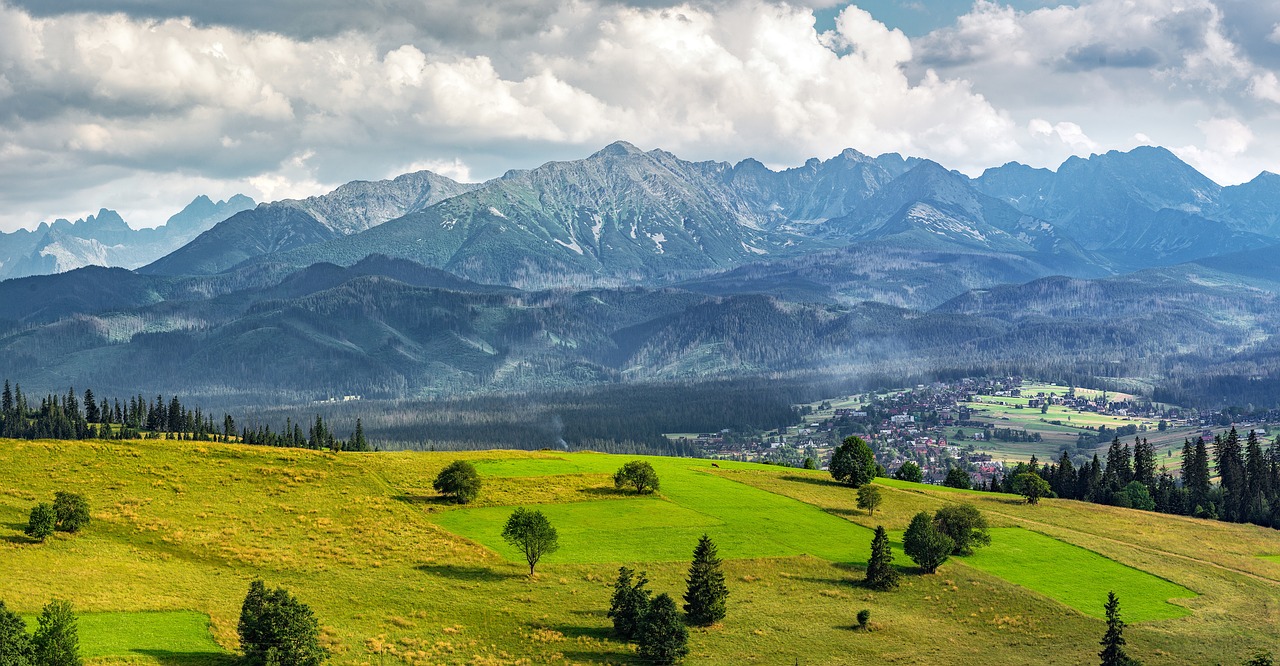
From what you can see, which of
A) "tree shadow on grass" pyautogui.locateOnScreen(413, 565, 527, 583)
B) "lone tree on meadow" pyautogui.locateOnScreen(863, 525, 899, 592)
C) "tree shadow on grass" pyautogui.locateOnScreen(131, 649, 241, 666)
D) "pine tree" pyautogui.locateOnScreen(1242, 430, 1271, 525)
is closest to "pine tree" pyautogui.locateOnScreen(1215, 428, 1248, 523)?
"pine tree" pyautogui.locateOnScreen(1242, 430, 1271, 525)

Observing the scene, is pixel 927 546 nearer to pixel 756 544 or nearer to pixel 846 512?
pixel 756 544

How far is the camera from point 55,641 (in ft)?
214

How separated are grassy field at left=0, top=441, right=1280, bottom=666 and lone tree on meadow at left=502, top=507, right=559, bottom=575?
2290 millimetres

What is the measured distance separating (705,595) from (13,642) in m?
55.1

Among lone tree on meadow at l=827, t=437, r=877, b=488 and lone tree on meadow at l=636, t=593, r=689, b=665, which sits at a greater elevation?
lone tree on meadow at l=827, t=437, r=877, b=488

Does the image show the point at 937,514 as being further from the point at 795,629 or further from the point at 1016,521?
the point at 795,629

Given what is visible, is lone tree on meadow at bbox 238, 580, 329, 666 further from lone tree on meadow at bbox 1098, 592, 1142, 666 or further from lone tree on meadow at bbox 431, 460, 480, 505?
lone tree on meadow at bbox 1098, 592, 1142, 666

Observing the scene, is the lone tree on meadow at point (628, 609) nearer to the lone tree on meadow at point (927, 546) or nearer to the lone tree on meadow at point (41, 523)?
the lone tree on meadow at point (927, 546)

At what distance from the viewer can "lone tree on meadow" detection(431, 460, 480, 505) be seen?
4882 inches

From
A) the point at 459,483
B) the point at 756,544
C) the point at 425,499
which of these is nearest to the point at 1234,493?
the point at 756,544

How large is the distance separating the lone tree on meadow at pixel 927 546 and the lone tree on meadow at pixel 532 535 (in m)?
42.0

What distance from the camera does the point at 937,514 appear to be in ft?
411

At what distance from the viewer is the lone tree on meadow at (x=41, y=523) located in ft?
305

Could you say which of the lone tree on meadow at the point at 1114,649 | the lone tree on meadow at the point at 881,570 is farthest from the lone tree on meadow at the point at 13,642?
the lone tree on meadow at the point at 1114,649
